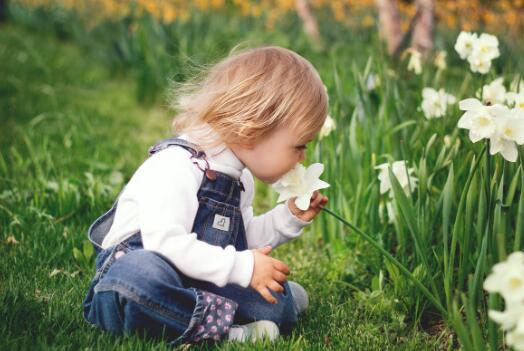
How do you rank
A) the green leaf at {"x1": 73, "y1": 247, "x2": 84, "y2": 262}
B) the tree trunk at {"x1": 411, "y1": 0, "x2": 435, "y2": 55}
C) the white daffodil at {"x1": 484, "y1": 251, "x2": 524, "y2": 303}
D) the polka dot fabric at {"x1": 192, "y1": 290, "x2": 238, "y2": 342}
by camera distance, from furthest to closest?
1. the tree trunk at {"x1": 411, "y1": 0, "x2": 435, "y2": 55}
2. the green leaf at {"x1": 73, "y1": 247, "x2": 84, "y2": 262}
3. the polka dot fabric at {"x1": 192, "y1": 290, "x2": 238, "y2": 342}
4. the white daffodil at {"x1": 484, "y1": 251, "x2": 524, "y2": 303}

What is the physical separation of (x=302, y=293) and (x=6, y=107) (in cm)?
303

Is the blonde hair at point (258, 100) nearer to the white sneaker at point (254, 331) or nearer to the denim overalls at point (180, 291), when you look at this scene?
the denim overalls at point (180, 291)

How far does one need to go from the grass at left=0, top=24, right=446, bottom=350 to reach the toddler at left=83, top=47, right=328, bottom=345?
0.09 meters

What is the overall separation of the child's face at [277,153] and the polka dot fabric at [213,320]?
0.38m

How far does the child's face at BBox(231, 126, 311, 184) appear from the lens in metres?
1.83

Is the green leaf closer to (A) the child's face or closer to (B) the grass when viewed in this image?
(B) the grass

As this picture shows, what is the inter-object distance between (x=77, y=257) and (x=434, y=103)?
4.74 feet

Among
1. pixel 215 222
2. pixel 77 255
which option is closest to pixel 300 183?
pixel 215 222

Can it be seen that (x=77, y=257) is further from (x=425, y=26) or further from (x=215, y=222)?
(x=425, y=26)

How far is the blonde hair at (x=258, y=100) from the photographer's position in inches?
71.6

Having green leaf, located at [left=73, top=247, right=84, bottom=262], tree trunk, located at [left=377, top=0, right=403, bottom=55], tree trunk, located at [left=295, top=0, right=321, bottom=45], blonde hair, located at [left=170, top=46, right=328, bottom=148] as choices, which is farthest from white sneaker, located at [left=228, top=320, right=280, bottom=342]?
tree trunk, located at [left=295, top=0, right=321, bottom=45]

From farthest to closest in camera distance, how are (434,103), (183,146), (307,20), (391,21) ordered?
(307,20)
(391,21)
(434,103)
(183,146)

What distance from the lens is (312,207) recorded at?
1.95 meters

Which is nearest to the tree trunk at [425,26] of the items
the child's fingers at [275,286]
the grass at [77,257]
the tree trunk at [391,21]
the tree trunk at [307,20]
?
the tree trunk at [391,21]
